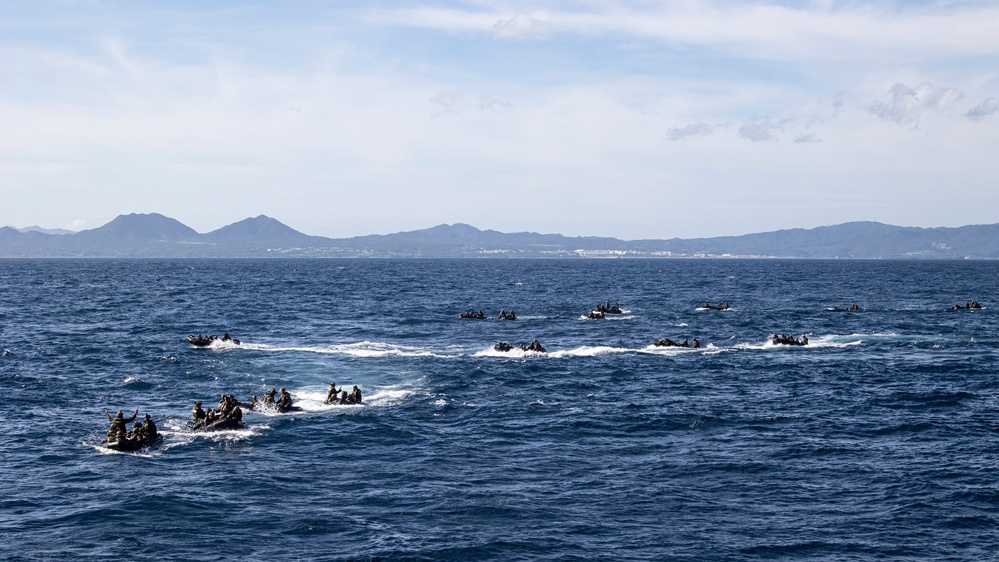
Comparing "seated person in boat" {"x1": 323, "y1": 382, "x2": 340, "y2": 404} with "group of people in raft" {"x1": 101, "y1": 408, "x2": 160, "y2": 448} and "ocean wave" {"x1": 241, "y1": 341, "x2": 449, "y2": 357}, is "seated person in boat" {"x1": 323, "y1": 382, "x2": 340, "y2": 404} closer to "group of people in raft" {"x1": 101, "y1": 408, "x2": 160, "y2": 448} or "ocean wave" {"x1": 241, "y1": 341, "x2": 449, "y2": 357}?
"group of people in raft" {"x1": 101, "y1": 408, "x2": 160, "y2": 448}

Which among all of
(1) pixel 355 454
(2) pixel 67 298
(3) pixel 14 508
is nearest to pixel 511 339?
(1) pixel 355 454

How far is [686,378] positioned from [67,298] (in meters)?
120

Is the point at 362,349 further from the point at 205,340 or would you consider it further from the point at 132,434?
the point at 132,434

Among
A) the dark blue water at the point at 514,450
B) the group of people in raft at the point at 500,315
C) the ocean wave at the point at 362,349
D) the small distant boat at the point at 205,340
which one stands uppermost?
the group of people in raft at the point at 500,315

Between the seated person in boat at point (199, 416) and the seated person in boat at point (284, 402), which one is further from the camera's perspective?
the seated person in boat at point (284, 402)

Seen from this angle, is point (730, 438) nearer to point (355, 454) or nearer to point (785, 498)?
point (785, 498)

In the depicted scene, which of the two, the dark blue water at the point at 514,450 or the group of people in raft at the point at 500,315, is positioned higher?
the group of people in raft at the point at 500,315

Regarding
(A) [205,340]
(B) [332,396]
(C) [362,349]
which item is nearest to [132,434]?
(B) [332,396]

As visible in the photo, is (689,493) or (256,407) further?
(256,407)

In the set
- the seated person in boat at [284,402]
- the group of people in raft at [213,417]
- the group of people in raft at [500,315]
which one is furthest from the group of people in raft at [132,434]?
the group of people in raft at [500,315]

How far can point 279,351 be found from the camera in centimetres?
8194

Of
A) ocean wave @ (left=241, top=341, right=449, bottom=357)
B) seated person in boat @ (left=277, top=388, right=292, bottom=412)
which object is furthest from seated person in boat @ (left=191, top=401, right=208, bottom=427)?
ocean wave @ (left=241, top=341, right=449, bottom=357)

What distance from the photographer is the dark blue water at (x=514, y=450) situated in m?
33.6

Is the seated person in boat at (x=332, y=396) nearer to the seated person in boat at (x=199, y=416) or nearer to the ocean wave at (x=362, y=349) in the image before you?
the seated person in boat at (x=199, y=416)
